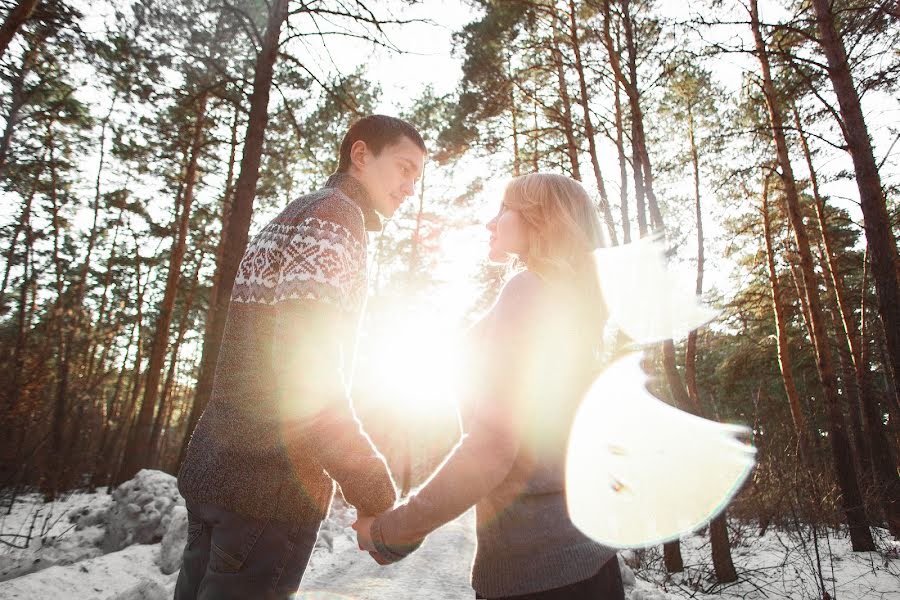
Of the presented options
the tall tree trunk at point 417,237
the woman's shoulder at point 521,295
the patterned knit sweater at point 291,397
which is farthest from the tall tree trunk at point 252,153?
the tall tree trunk at point 417,237

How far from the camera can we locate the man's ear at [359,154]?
1905 millimetres

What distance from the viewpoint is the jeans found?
1.26 metres

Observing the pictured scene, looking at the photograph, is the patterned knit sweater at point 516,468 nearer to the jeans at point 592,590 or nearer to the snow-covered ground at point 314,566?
the jeans at point 592,590

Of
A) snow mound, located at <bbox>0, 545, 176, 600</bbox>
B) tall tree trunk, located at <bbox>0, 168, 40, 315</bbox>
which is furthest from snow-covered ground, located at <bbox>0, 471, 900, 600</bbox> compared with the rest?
tall tree trunk, located at <bbox>0, 168, 40, 315</bbox>

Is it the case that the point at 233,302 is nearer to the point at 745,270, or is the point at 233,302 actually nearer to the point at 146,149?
the point at 146,149

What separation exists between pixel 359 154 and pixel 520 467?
1288 millimetres

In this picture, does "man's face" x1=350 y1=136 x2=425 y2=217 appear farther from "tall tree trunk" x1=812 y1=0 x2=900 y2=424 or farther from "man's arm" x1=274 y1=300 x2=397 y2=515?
"tall tree trunk" x1=812 y1=0 x2=900 y2=424

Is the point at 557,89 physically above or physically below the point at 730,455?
above

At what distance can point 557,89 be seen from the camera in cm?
1030

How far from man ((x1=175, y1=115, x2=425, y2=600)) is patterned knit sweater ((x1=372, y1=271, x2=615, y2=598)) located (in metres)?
0.20

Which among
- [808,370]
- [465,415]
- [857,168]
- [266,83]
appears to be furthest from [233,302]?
[808,370]

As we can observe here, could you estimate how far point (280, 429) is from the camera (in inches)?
54.3

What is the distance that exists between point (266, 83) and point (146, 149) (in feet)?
22.9

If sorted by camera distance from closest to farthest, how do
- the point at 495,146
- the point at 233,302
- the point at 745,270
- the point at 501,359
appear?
the point at 501,359, the point at 233,302, the point at 495,146, the point at 745,270
